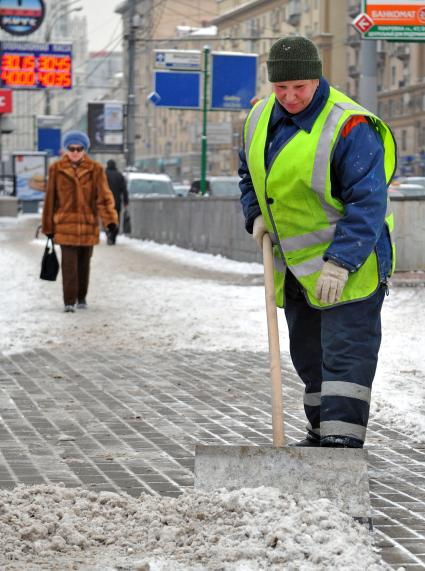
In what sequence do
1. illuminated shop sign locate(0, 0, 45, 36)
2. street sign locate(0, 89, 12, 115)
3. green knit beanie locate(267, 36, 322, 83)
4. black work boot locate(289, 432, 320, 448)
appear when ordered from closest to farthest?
green knit beanie locate(267, 36, 322, 83) < black work boot locate(289, 432, 320, 448) < illuminated shop sign locate(0, 0, 45, 36) < street sign locate(0, 89, 12, 115)

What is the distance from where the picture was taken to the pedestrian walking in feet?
39.4

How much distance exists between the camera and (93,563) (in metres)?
3.90

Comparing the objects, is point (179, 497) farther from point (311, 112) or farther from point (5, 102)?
point (5, 102)

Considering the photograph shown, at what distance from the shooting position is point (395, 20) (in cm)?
1422

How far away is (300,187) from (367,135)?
285mm

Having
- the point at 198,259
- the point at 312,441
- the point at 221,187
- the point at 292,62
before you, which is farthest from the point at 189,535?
the point at 221,187

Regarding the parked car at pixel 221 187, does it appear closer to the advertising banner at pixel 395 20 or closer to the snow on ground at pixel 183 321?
the snow on ground at pixel 183 321

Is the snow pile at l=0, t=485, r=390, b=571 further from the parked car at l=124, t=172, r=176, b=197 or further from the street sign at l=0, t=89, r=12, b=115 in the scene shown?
the street sign at l=0, t=89, r=12, b=115

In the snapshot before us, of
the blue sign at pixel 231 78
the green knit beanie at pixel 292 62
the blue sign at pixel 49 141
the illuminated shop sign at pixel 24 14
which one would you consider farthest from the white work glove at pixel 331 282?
the blue sign at pixel 49 141

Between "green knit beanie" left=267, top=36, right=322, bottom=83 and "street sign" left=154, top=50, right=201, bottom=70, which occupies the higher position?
"street sign" left=154, top=50, right=201, bottom=70

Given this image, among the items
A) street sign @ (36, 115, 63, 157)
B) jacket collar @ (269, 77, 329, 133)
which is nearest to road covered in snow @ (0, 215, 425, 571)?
jacket collar @ (269, 77, 329, 133)

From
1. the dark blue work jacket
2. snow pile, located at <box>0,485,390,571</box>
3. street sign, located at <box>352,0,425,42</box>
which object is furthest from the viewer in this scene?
street sign, located at <box>352,0,425,42</box>

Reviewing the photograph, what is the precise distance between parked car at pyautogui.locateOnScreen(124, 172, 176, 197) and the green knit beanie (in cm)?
2994

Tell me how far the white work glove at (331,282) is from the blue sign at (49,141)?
192 ft
